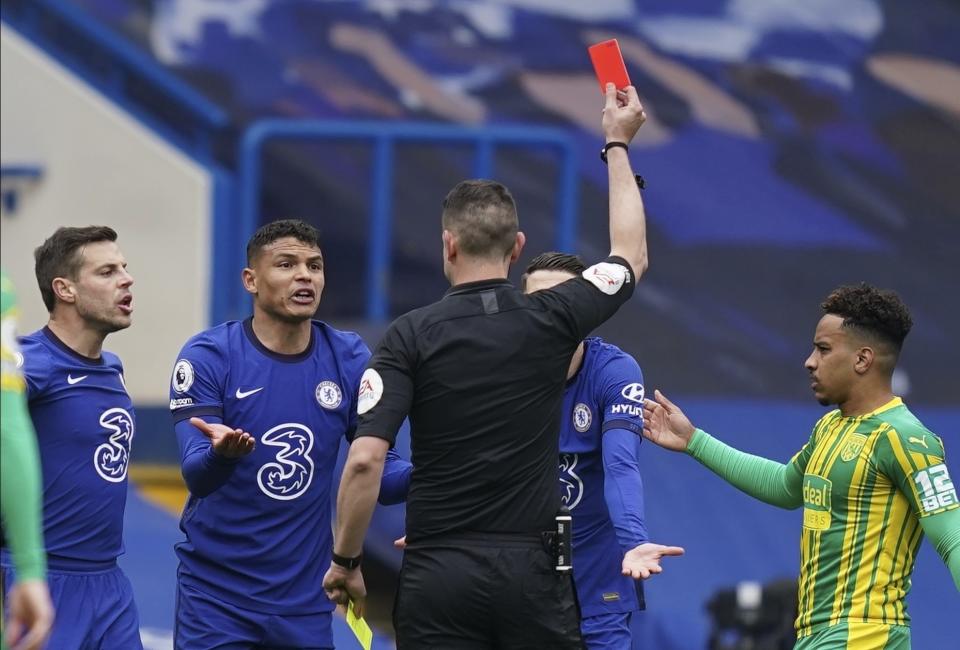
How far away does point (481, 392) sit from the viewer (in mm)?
4199

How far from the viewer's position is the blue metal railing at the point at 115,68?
12773 millimetres

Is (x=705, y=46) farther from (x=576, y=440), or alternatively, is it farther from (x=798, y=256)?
(x=576, y=440)

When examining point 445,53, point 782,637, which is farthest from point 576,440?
point 445,53

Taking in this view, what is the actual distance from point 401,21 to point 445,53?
22.1 inches

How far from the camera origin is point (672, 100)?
15.8 meters

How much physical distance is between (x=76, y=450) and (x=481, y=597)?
161 centimetres

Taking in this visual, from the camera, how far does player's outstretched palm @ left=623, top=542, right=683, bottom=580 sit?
446 cm

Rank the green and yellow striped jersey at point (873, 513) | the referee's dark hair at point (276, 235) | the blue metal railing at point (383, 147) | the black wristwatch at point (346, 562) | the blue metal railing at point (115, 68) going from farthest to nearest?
the blue metal railing at point (115, 68) → the blue metal railing at point (383, 147) → the referee's dark hair at point (276, 235) → the green and yellow striped jersey at point (873, 513) → the black wristwatch at point (346, 562)

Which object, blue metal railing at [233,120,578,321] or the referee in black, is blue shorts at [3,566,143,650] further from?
blue metal railing at [233,120,578,321]

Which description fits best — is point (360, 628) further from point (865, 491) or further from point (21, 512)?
point (865, 491)

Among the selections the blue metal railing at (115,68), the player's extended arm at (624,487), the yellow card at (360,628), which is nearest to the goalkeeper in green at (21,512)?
the yellow card at (360,628)

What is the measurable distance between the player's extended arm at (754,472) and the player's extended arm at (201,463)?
1.68 m

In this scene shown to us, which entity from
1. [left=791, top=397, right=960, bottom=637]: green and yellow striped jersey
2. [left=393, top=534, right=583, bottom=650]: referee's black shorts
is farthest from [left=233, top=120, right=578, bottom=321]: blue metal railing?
[left=393, top=534, right=583, bottom=650]: referee's black shorts

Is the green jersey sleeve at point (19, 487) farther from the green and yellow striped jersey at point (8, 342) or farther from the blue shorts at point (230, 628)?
the blue shorts at point (230, 628)
